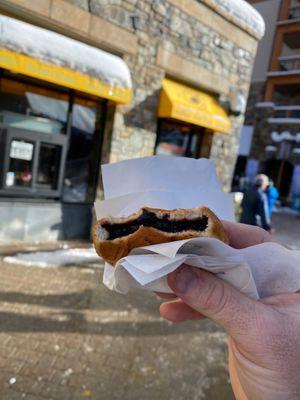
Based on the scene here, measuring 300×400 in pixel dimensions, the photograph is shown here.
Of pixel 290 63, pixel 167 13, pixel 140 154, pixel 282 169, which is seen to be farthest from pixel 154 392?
pixel 290 63

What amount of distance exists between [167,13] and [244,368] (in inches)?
304

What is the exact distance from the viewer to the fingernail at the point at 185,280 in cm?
151

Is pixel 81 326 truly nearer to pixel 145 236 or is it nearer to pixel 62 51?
pixel 145 236

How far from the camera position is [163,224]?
1.72 metres

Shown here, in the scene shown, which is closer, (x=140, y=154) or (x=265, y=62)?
(x=140, y=154)

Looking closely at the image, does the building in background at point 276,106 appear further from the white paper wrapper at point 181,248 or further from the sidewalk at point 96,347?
the white paper wrapper at point 181,248

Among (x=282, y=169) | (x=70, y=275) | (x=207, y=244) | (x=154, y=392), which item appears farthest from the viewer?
(x=282, y=169)

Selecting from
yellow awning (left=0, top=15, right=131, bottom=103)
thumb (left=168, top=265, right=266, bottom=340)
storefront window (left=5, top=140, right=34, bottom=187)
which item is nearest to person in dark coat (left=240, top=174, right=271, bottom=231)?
yellow awning (left=0, top=15, right=131, bottom=103)

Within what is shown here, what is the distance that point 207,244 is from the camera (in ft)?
4.89

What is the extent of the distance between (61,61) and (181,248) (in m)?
5.15

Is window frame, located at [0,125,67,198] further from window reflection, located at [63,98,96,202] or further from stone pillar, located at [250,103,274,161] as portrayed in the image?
stone pillar, located at [250,103,274,161]

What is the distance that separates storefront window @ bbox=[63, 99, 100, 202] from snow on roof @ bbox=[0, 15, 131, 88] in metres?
1.18

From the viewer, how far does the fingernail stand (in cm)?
151

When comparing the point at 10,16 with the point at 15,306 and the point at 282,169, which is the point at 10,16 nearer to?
the point at 15,306
